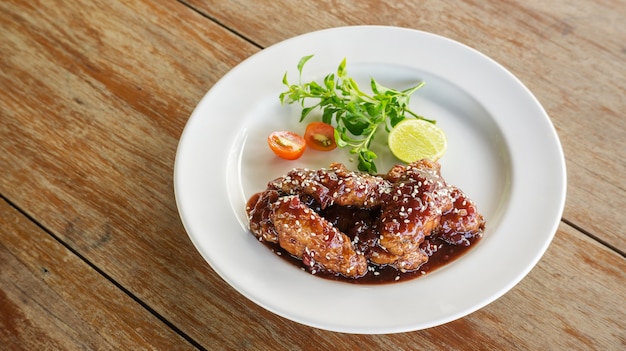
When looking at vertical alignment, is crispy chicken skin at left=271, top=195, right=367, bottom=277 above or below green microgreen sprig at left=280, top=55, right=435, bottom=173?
below

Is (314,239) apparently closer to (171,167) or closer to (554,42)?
(171,167)

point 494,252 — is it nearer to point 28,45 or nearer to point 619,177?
point 619,177

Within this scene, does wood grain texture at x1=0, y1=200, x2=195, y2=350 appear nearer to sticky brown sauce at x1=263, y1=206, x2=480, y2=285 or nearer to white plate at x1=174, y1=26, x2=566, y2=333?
white plate at x1=174, y1=26, x2=566, y2=333

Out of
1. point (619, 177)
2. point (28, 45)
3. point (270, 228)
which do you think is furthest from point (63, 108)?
point (619, 177)

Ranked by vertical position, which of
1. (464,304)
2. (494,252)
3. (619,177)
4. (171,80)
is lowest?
(171,80)

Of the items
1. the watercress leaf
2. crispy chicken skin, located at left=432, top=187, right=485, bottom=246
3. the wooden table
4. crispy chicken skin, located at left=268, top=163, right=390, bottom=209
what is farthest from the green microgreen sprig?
the wooden table

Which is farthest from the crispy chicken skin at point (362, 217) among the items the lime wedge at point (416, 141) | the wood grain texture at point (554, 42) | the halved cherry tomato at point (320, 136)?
the wood grain texture at point (554, 42)

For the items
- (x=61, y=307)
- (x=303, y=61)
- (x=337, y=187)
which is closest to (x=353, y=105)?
(x=303, y=61)
